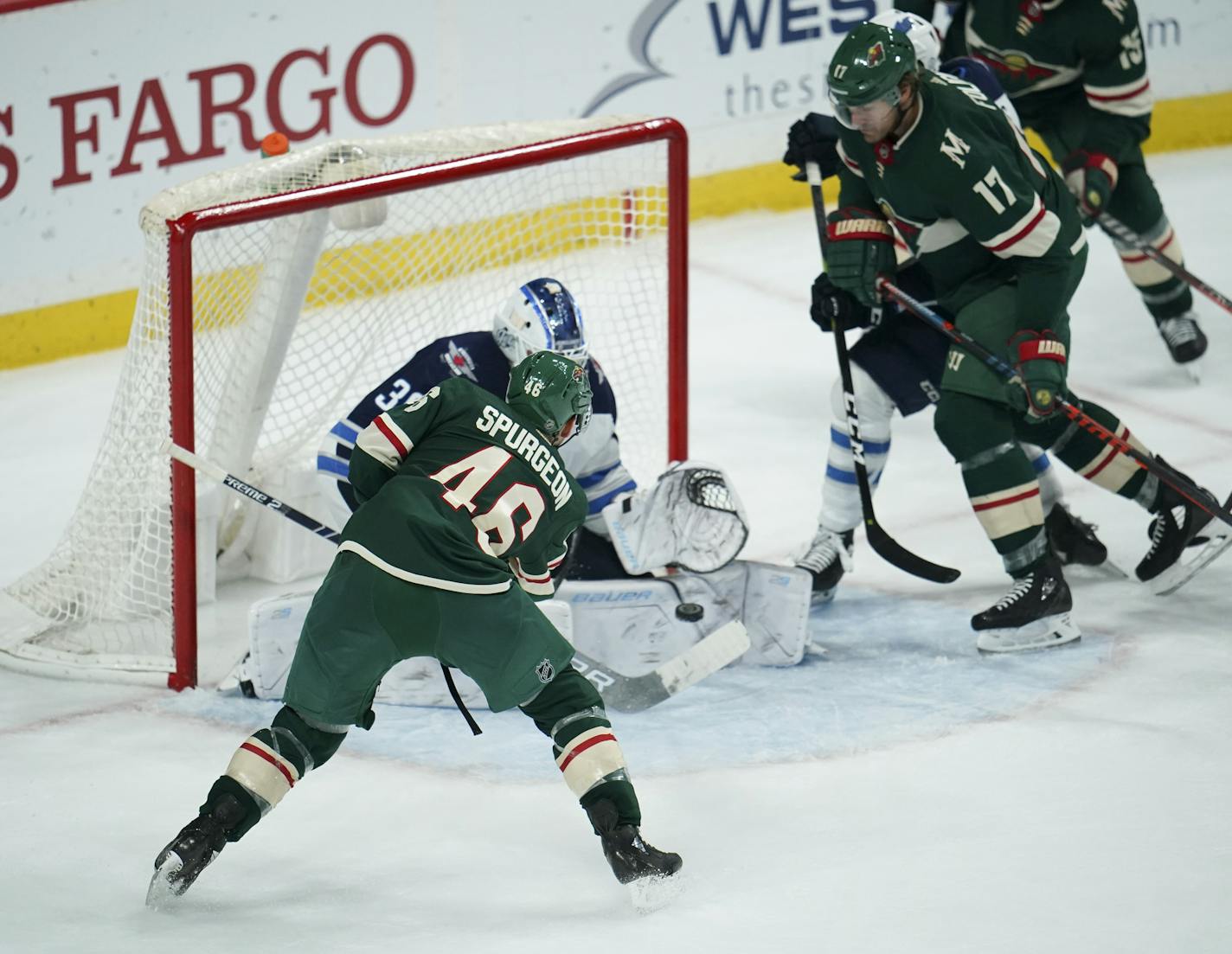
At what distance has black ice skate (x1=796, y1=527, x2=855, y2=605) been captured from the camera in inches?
170

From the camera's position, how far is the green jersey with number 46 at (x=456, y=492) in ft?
9.87

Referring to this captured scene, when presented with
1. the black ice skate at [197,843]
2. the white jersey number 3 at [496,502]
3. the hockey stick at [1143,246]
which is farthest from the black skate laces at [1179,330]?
the black ice skate at [197,843]

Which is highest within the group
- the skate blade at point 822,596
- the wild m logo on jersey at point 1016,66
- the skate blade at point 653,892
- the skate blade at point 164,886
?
the wild m logo on jersey at point 1016,66

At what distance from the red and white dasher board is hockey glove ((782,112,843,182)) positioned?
200 centimetres

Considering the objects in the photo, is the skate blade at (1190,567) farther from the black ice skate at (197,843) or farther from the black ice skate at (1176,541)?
the black ice skate at (197,843)

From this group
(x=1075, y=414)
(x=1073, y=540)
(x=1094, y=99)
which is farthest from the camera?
(x=1094, y=99)

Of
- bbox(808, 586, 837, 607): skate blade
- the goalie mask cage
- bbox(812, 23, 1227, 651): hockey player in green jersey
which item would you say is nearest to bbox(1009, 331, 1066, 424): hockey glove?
bbox(812, 23, 1227, 651): hockey player in green jersey

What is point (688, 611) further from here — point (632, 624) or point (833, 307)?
point (833, 307)

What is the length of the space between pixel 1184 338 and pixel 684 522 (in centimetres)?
231

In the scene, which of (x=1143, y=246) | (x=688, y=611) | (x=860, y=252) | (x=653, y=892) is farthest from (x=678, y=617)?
(x=1143, y=246)

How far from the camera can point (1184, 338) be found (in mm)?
5613

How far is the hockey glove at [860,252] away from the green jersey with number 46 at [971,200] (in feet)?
0.12

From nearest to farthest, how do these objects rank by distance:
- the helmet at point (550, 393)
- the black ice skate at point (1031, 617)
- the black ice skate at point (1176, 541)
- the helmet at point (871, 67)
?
the helmet at point (550, 393), the helmet at point (871, 67), the black ice skate at point (1031, 617), the black ice skate at point (1176, 541)

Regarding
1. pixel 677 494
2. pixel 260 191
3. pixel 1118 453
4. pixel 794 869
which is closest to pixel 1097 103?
pixel 1118 453
